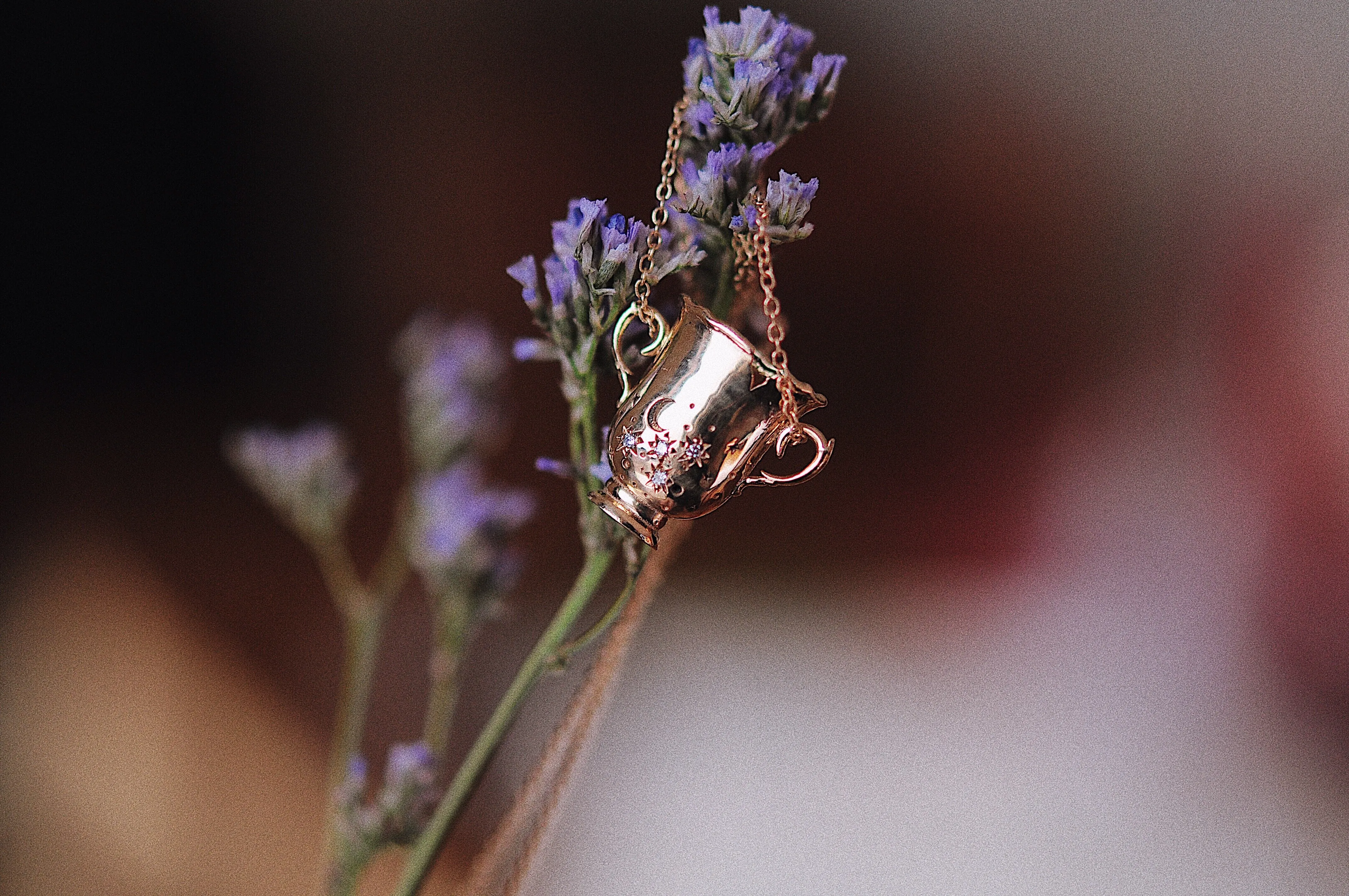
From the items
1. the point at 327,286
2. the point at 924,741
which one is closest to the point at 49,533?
the point at 327,286

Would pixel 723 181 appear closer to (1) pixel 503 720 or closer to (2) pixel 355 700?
(1) pixel 503 720

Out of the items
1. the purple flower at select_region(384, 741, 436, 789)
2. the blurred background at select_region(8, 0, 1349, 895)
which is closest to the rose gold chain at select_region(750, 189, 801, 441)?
the purple flower at select_region(384, 741, 436, 789)

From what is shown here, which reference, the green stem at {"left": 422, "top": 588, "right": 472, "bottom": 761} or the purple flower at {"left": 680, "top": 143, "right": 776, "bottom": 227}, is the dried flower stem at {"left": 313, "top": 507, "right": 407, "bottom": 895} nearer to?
the green stem at {"left": 422, "top": 588, "right": 472, "bottom": 761}

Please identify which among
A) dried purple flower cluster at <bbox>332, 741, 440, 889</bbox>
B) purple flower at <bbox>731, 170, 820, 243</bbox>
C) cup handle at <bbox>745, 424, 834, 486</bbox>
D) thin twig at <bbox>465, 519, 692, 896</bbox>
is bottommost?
dried purple flower cluster at <bbox>332, 741, 440, 889</bbox>

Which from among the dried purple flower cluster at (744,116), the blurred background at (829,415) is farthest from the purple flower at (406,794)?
the blurred background at (829,415)

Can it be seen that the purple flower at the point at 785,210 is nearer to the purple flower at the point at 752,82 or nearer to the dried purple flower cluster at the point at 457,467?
the purple flower at the point at 752,82

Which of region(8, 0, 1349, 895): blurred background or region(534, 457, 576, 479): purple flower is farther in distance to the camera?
region(8, 0, 1349, 895): blurred background

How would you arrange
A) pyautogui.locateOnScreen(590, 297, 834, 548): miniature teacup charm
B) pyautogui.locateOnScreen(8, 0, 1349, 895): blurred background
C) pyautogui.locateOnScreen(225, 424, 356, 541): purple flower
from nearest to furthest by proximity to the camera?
pyautogui.locateOnScreen(590, 297, 834, 548): miniature teacup charm, pyautogui.locateOnScreen(225, 424, 356, 541): purple flower, pyautogui.locateOnScreen(8, 0, 1349, 895): blurred background
